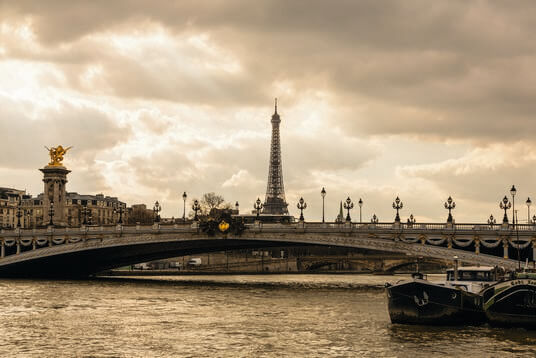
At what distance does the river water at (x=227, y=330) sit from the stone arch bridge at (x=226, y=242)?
1084 cm

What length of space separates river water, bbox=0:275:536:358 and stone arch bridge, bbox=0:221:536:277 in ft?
35.6

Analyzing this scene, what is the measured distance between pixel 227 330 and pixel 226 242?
44.4 m

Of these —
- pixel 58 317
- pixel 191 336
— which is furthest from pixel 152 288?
pixel 191 336

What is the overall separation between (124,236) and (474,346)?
5648 cm

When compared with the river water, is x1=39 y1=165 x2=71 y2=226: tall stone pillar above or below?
above

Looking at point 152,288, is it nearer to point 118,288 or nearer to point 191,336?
point 118,288

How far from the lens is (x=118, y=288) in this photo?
72875 millimetres

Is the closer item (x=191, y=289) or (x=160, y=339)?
(x=160, y=339)

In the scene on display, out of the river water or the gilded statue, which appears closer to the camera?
the river water

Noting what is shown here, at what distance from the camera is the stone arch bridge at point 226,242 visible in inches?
2596

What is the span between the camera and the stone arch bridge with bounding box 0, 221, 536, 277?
65.9 meters

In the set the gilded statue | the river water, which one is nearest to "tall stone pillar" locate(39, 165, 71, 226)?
the gilded statue

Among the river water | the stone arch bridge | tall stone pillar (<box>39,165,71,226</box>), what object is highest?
tall stone pillar (<box>39,165,71,226</box>)

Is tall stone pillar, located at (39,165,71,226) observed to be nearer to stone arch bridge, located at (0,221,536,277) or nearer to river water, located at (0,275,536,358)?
stone arch bridge, located at (0,221,536,277)
